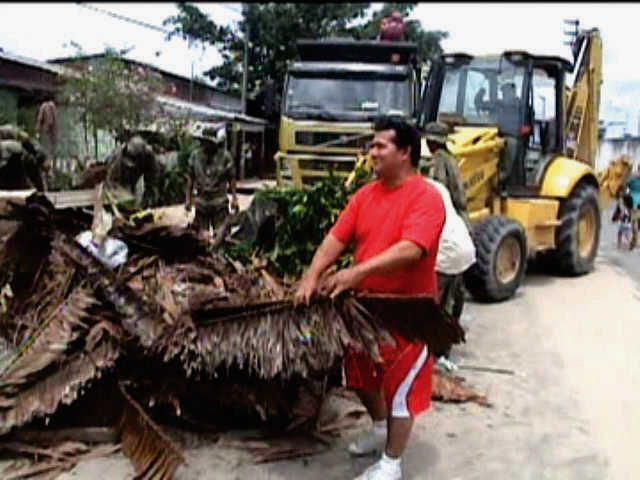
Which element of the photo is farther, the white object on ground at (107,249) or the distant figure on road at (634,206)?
the distant figure on road at (634,206)

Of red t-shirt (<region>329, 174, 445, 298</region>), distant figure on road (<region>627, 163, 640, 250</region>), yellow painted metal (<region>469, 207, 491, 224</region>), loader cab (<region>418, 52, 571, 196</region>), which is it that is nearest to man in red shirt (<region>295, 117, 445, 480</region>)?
red t-shirt (<region>329, 174, 445, 298</region>)

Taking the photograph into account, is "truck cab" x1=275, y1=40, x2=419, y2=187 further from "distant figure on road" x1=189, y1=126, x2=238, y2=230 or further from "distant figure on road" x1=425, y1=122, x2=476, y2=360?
"distant figure on road" x1=425, y1=122, x2=476, y2=360

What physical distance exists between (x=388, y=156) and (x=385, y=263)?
536mm

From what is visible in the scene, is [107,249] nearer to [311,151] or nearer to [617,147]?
[311,151]

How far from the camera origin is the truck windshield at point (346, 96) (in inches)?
485

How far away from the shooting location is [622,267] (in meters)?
10.9

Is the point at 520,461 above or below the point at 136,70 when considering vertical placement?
below

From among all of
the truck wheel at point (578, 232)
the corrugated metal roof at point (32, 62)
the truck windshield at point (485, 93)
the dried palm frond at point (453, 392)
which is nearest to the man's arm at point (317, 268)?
the dried palm frond at point (453, 392)

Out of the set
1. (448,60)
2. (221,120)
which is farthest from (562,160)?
(221,120)

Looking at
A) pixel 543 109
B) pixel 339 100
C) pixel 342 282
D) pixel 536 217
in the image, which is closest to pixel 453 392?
pixel 342 282

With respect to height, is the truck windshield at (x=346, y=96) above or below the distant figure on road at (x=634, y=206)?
above

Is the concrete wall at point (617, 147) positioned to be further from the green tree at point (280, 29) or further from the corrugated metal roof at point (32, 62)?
the corrugated metal roof at point (32, 62)

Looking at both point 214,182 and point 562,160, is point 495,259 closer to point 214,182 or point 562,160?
point 562,160

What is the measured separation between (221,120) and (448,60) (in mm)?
12910
